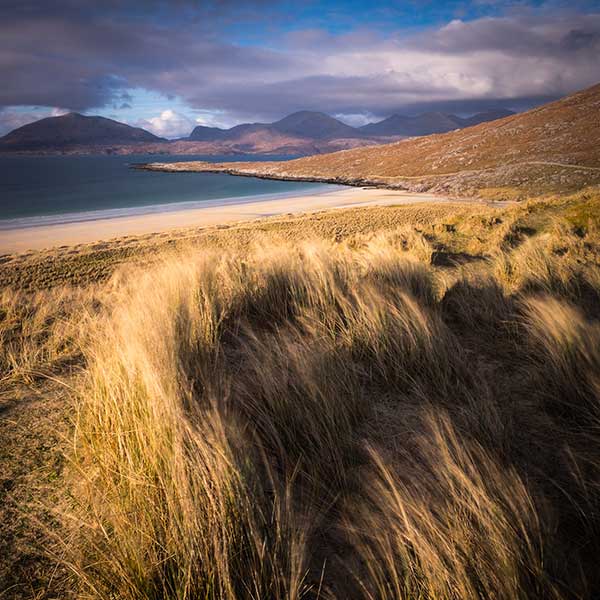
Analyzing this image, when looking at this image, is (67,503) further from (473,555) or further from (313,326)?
(313,326)

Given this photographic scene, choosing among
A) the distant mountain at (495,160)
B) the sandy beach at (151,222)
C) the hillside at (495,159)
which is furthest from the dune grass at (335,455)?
the hillside at (495,159)

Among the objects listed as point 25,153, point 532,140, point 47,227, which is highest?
point 25,153

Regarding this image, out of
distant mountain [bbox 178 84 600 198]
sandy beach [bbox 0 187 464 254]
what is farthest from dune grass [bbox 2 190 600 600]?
distant mountain [bbox 178 84 600 198]

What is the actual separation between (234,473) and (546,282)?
4.88 m

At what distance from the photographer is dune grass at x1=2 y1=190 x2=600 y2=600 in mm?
1108

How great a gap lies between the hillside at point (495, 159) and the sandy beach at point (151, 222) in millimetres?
8582

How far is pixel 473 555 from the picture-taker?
111 centimetres

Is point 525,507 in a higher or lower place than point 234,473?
lower

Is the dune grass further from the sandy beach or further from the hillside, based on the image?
the hillside

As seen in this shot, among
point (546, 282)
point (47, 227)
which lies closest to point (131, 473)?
point (546, 282)

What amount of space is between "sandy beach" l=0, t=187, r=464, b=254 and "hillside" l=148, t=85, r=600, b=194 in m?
8.58

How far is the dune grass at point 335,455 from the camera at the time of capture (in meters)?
1.11

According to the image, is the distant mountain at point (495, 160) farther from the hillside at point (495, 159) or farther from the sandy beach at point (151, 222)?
the sandy beach at point (151, 222)

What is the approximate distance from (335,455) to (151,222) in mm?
27679
